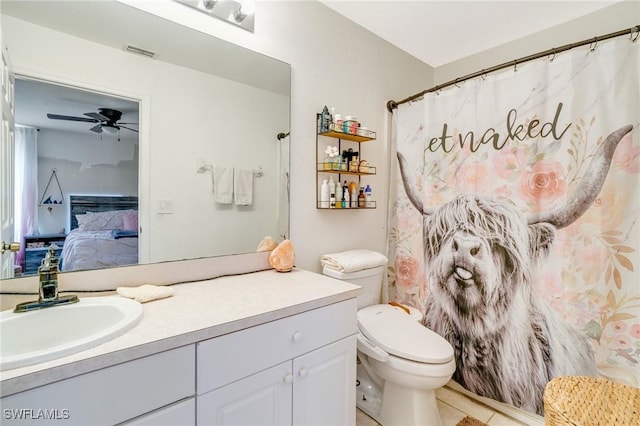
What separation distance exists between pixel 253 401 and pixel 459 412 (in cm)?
141

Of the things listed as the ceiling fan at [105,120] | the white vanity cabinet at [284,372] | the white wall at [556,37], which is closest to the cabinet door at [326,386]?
the white vanity cabinet at [284,372]

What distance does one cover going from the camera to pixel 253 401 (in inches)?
38.2

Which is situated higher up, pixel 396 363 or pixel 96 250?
pixel 96 250

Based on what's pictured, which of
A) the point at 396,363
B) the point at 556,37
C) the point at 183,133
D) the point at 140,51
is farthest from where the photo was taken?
the point at 556,37

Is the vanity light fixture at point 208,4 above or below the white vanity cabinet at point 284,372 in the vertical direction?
above

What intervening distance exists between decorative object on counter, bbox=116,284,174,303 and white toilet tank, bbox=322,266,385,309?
0.87 metres

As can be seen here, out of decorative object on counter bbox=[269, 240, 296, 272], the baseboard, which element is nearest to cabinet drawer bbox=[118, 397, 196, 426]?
decorative object on counter bbox=[269, 240, 296, 272]

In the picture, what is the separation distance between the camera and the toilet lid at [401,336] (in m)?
1.41

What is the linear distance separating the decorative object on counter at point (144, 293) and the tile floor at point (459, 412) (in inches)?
51.3

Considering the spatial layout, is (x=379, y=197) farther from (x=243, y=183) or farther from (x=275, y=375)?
(x=275, y=375)

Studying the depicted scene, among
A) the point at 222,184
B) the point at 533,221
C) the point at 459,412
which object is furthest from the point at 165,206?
the point at 459,412

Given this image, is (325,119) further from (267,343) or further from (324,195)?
(267,343)

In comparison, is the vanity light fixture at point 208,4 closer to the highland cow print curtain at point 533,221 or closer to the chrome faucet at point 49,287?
the chrome faucet at point 49,287

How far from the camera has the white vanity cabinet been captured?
89cm
